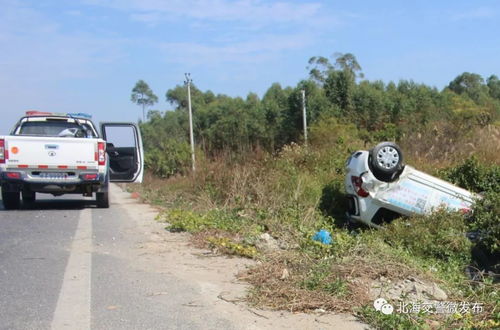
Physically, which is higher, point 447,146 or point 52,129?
point 52,129

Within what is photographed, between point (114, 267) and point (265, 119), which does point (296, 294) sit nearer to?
point (114, 267)

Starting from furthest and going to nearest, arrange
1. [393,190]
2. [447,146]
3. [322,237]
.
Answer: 1. [447,146]
2. [393,190]
3. [322,237]

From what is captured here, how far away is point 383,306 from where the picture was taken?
4.23m

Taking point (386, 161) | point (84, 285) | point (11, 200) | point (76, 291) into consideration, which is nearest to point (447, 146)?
point (386, 161)

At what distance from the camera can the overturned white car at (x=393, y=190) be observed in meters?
8.62

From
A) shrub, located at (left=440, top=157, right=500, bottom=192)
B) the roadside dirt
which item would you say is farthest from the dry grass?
the roadside dirt

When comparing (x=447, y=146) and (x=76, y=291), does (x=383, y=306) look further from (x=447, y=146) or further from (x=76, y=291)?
(x=447, y=146)

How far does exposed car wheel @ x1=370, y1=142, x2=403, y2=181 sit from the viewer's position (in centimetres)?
873

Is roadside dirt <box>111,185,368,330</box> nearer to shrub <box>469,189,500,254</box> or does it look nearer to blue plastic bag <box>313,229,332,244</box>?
blue plastic bag <box>313,229,332,244</box>

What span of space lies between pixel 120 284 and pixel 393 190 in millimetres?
5077

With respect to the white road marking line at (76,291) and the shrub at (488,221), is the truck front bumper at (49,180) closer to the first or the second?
the white road marking line at (76,291)

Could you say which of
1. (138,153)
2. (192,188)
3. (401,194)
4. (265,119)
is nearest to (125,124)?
(138,153)

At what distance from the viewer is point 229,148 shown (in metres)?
13.3

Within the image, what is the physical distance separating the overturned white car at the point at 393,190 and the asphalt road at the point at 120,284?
10.3 feet
